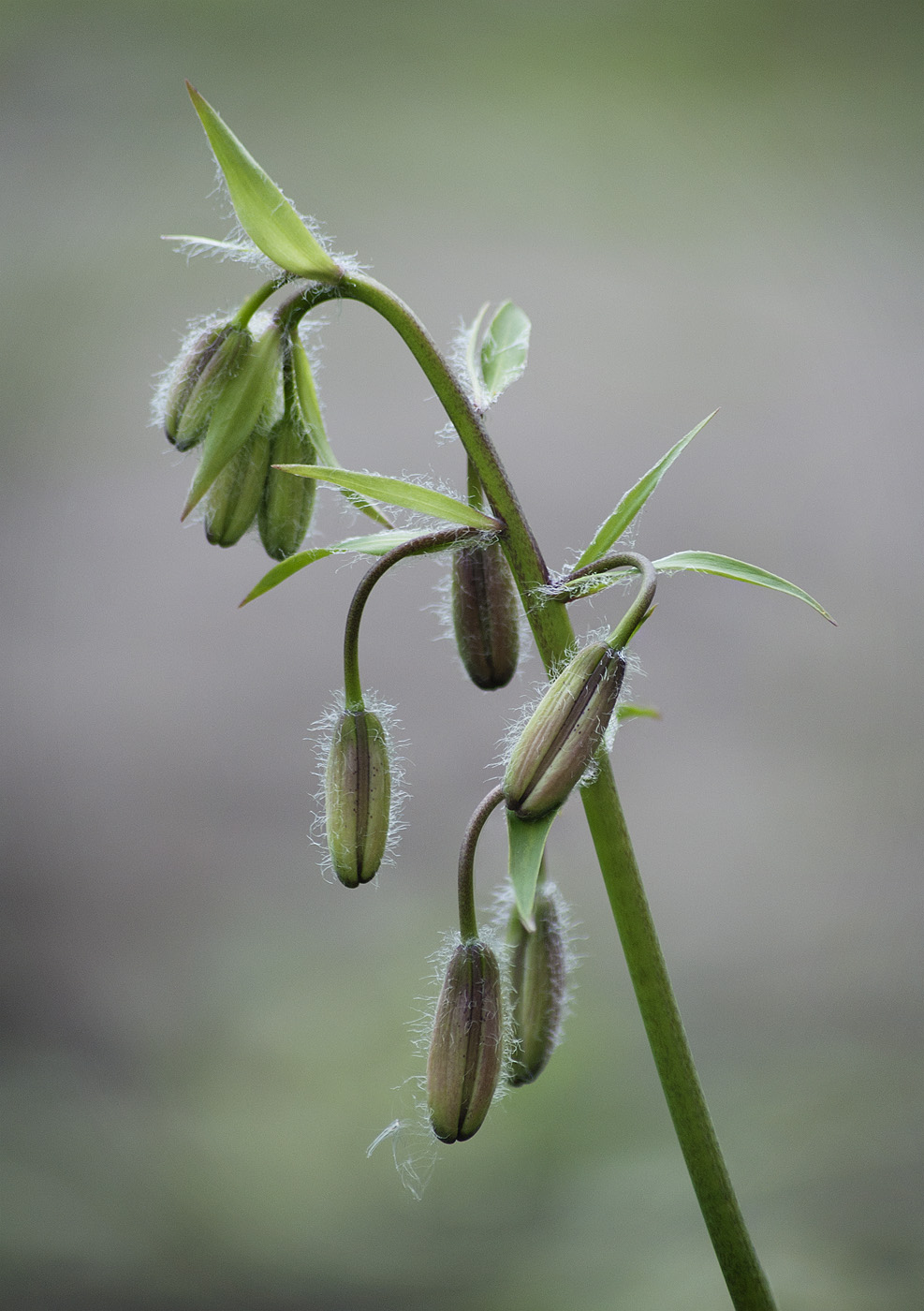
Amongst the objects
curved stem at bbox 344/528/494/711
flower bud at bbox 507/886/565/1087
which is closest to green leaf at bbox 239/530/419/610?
curved stem at bbox 344/528/494/711

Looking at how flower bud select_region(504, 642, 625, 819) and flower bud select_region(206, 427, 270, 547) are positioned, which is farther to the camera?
flower bud select_region(206, 427, 270, 547)

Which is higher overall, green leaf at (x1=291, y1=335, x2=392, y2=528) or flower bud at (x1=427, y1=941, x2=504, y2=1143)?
green leaf at (x1=291, y1=335, x2=392, y2=528)

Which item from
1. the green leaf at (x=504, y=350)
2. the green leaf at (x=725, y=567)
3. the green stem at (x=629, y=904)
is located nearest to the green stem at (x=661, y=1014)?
the green stem at (x=629, y=904)

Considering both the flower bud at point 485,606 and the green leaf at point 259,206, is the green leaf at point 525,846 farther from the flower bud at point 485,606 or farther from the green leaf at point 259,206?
the green leaf at point 259,206

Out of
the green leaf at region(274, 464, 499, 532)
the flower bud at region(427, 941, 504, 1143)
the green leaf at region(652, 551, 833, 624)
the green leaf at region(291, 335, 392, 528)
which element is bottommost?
the flower bud at region(427, 941, 504, 1143)

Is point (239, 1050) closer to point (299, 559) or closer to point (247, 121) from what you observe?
point (299, 559)

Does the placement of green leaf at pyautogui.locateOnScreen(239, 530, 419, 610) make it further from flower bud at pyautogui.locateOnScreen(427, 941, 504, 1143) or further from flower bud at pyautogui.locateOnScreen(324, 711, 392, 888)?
flower bud at pyautogui.locateOnScreen(427, 941, 504, 1143)

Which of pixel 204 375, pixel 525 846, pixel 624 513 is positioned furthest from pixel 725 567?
pixel 204 375
